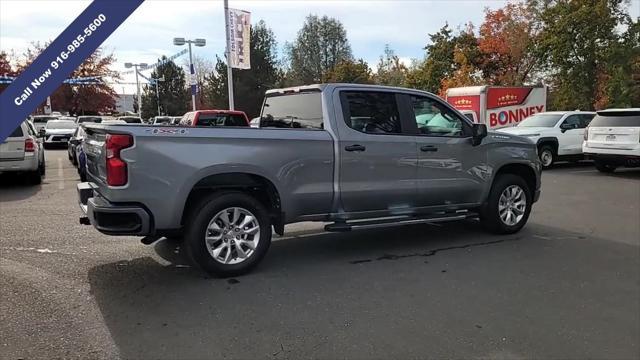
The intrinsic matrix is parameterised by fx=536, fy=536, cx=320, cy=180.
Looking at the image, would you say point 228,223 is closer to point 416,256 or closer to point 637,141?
point 416,256

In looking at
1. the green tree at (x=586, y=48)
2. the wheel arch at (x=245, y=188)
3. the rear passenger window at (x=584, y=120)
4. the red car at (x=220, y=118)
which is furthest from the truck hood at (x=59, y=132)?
the green tree at (x=586, y=48)

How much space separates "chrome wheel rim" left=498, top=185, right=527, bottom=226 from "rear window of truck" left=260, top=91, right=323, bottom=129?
2910mm

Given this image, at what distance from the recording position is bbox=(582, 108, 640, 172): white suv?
1362 cm

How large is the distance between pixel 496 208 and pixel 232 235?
3.72m

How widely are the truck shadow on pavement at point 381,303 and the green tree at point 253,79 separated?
50.1m

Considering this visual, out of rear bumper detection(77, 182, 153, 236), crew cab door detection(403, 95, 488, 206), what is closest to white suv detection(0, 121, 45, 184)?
rear bumper detection(77, 182, 153, 236)

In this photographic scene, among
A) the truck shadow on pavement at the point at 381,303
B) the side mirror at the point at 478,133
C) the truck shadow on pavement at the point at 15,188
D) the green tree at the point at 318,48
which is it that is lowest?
the truck shadow on pavement at the point at 381,303

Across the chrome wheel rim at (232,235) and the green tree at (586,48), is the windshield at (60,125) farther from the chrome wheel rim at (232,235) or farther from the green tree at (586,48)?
the green tree at (586,48)

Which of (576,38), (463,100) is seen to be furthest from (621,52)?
(463,100)

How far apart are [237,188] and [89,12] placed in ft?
11.8

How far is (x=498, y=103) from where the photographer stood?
21344 mm

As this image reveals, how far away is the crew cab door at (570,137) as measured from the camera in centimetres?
1628

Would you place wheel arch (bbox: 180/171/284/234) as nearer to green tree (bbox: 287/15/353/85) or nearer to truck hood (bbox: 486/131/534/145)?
truck hood (bbox: 486/131/534/145)

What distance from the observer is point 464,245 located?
675 cm
